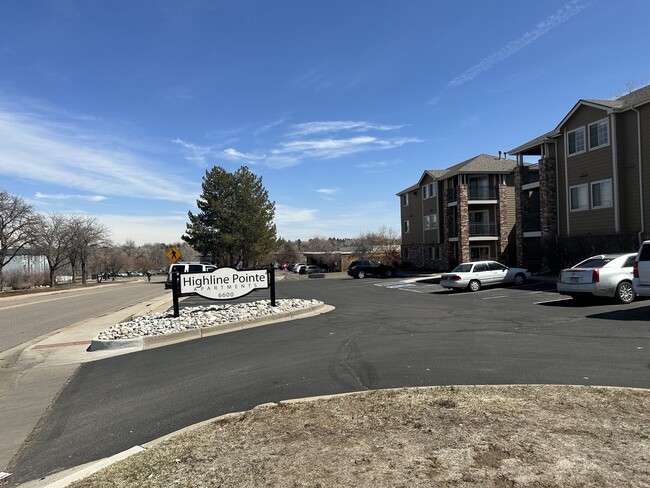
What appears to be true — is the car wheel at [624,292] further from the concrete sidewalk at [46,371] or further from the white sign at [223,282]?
the white sign at [223,282]

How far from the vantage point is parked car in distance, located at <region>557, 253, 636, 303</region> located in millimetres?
13695

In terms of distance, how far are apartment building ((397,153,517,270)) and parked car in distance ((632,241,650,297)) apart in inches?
956

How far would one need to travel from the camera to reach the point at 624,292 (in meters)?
13.8

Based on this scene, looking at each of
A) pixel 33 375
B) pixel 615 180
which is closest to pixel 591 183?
pixel 615 180

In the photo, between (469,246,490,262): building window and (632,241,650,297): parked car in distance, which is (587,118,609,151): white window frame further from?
(469,246,490,262): building window

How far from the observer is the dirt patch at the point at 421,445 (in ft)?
11.3

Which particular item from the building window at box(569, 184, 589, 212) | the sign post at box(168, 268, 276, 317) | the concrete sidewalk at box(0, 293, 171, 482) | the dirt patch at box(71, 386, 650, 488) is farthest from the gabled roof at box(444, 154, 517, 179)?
the dirt patch at box(71, 386, 650, 488)

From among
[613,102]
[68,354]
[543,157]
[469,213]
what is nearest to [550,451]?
[68,354]

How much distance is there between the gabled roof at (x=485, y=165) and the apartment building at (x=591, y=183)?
7782 mm

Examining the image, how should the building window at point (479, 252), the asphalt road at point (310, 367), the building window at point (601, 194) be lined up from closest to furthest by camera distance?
the asphalt road at point (310, 367) → the building window at point (601, 194) → the building window at point (479, 252)

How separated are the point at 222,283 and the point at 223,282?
44mm

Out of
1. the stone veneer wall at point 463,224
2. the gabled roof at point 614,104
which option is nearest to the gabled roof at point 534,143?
the gabled roof at point 614,104

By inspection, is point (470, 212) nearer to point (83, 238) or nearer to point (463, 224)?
point (463, 224)

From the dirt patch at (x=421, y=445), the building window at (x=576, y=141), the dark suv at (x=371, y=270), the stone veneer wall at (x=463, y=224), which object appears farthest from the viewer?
the dark suv at (x=371, y=270)
